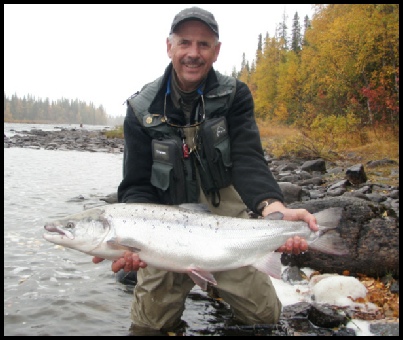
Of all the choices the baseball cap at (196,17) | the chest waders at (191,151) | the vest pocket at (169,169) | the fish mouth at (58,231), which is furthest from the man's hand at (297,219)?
the baseball cap at (196,17)

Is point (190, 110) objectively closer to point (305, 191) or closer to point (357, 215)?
point (357, 215)

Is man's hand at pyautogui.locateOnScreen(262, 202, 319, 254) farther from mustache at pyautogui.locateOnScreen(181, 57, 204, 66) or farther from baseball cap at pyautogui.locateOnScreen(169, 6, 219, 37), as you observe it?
baseball cap at pyautogui.locateOnScreen(169, 6, 219, 37)

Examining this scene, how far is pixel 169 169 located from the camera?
4293mm

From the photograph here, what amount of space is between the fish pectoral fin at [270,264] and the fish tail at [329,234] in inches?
12.1

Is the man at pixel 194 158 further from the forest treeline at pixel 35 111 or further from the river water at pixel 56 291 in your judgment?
the forest treeline at pixel 35 111

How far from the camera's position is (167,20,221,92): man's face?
431cm

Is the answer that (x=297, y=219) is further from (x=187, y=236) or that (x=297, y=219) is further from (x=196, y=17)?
(x=196, y=17)

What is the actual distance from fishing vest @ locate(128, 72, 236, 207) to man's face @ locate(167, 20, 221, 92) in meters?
0.28

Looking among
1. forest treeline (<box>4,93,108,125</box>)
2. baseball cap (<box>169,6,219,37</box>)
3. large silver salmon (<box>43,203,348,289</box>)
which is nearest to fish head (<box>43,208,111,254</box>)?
large silver salmon (<box>43,203,348,289</box>)

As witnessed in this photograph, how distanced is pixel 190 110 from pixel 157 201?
98 cm

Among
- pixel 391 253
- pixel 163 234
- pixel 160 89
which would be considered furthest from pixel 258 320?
pixel 160 89

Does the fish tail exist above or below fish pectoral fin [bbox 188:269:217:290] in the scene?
above

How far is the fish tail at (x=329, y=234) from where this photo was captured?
12.2ft

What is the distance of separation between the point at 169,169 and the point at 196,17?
144 cm
